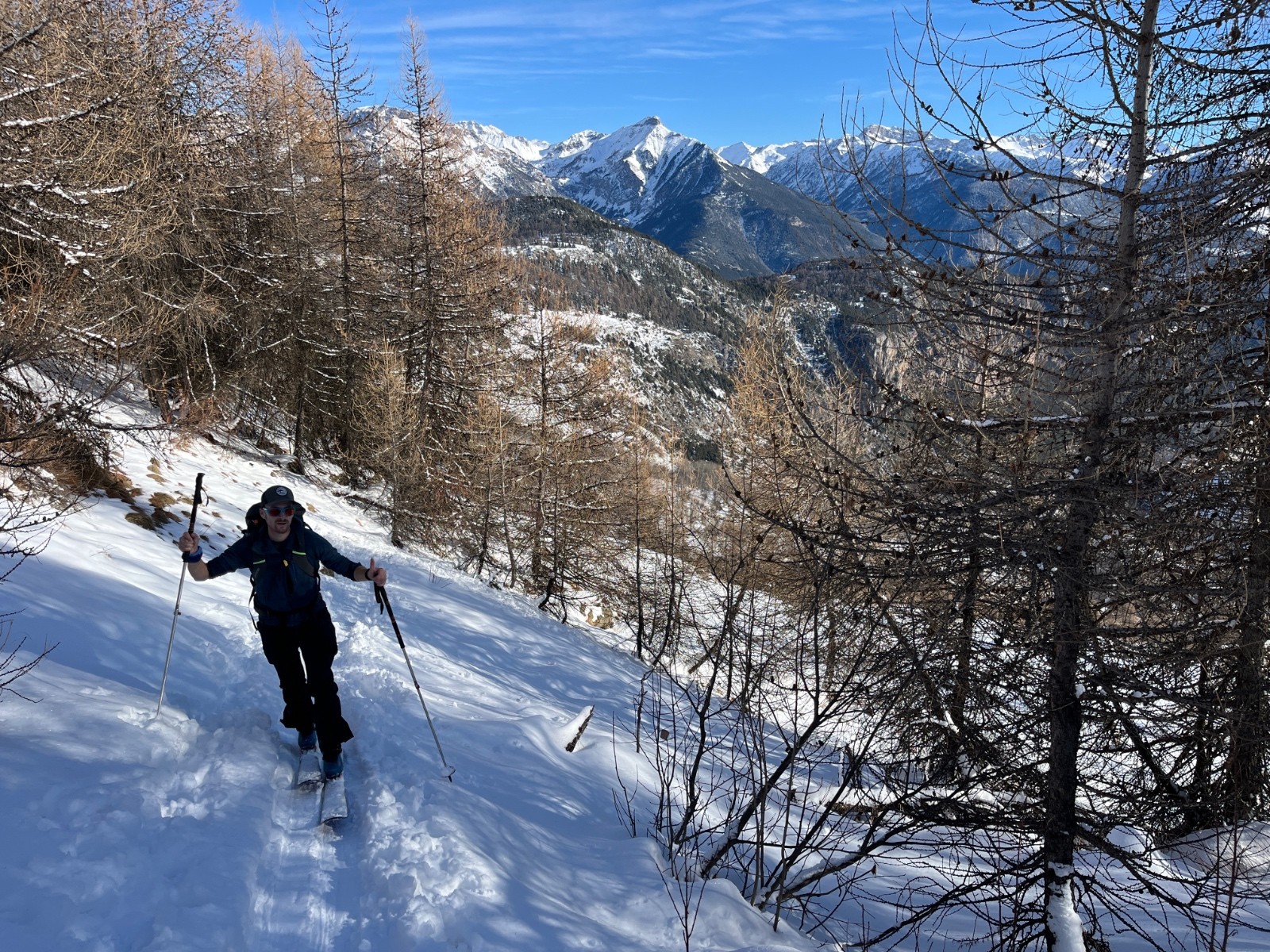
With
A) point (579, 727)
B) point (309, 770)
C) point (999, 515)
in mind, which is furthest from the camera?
point (579, 727)

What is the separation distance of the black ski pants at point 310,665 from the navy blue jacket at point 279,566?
12 centimetres

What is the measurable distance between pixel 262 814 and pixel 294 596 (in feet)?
4.35

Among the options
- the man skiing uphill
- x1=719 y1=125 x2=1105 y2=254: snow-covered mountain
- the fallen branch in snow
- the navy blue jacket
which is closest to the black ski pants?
the man skiing uphill

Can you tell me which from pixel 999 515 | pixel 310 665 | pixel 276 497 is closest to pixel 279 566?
pixel 276 497

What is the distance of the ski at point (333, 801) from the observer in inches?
167

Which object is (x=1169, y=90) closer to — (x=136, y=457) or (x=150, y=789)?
(x=150, y=789)

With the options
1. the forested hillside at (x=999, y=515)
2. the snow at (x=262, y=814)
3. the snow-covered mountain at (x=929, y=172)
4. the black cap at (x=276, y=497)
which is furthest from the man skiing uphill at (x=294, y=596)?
the snow-covered mountain at (x=929, y=172)

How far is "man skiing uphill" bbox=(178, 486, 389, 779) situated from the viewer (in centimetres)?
454

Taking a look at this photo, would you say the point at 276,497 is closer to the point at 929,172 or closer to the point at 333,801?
the point at 333,801

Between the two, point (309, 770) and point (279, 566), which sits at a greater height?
point (279, 566)

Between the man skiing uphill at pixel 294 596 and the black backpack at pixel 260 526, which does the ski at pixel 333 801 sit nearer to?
the man skiing uphill at pixel 294 596

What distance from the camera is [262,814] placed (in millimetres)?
4125

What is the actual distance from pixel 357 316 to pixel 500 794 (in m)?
17.8

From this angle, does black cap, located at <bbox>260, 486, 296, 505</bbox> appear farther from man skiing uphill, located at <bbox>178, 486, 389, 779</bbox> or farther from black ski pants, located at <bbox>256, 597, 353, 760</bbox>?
black ski pants, located at <bbox>256, 597, 353, 760</bbox>
